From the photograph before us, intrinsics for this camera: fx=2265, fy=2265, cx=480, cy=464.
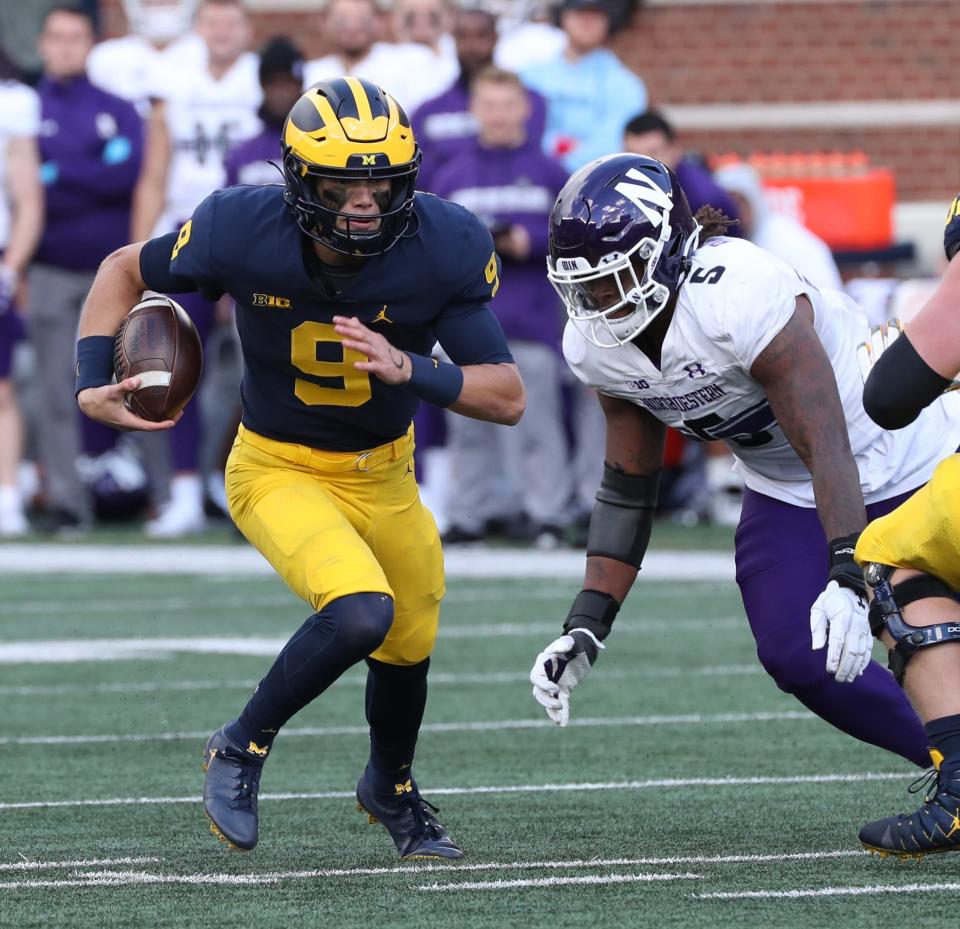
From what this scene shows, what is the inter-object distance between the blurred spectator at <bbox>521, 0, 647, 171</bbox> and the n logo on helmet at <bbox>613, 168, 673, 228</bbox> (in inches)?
256

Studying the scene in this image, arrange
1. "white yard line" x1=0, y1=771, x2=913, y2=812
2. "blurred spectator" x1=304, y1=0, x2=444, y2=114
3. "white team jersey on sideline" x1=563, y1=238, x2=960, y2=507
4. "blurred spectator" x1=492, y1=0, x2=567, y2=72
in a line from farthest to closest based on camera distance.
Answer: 1. "blurred spectator" x1=492, y1=0, x2=567, y2=72
2. "blurred spectator" x1=304, y1=0, x2=444, y2=114
3. "white yard line" x1=0, y1=771, x2=913, y2=812
4. "white team jersey on sideline" x1=563, y1=238, x2=960, y2=507

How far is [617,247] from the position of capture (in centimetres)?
461

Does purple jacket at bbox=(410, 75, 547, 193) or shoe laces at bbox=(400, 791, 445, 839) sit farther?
purple jacket at bbox=(410, 75, 547, 193)

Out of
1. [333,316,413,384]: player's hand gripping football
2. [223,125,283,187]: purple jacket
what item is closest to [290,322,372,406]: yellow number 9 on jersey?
[333,316,413,384]: player's hand gripping football

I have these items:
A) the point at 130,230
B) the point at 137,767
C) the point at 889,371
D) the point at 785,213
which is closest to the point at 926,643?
the point at 889,371

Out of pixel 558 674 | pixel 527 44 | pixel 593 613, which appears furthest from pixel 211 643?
pixel 527 44

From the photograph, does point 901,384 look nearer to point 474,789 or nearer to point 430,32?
point 474,789

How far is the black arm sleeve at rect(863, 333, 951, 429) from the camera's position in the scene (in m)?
4.07

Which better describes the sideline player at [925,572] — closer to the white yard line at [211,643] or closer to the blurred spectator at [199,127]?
the white yard line at [211,643]

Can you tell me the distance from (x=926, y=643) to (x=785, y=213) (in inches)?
355

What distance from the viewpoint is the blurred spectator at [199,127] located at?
1111 cm

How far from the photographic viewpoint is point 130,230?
1131cm

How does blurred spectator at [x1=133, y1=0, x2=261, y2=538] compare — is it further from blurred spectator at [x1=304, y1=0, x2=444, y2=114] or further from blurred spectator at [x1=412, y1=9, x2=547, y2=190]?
blurred spectator at [x1=412, y1=9, x2=547, y2=190]

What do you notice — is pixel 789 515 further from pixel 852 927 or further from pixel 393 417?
pixel 852 927
